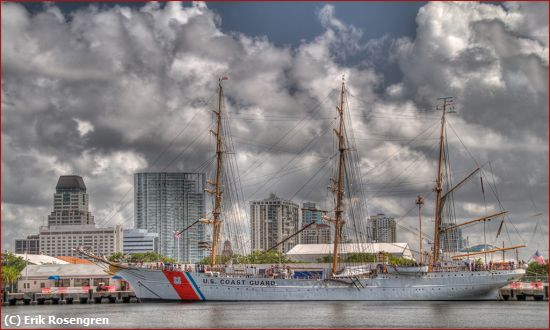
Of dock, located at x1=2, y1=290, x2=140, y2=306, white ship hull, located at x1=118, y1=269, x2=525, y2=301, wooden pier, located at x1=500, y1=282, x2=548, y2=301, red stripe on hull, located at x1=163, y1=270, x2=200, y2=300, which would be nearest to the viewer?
red stripe on hull, located at x1=163, y1=270, x2=200, y2=300

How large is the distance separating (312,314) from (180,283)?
26021 millimetres

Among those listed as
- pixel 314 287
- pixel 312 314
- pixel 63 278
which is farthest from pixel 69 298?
pixel 312 314

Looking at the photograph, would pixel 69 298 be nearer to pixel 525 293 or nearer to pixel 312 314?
pixel 312 314

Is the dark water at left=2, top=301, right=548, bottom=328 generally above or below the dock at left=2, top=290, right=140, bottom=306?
below

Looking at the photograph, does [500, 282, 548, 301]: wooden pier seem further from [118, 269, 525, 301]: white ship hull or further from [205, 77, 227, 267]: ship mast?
[205, 77, 227, 267]: ship mast

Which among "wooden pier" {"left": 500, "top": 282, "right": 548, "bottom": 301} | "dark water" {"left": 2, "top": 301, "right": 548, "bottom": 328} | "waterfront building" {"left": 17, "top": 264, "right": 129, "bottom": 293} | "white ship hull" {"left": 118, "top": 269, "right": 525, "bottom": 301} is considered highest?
"waterfront building" {"left": 17, "top": 264, "right": 129, "bottom": 293}

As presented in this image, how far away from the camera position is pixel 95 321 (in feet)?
261

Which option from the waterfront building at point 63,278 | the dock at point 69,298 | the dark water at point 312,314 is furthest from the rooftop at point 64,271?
the dark water at point 312,314

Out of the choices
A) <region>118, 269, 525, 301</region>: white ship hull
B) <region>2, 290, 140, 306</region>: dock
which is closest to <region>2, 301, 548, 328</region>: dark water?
<region>118, 269, 525, 301</region>: white ship hull

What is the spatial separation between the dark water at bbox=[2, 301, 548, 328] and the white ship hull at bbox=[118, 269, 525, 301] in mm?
2711

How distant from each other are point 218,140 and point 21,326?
46232 mm

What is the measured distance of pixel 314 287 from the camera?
366ft

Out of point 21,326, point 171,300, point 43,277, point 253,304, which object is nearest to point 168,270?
point 171,300

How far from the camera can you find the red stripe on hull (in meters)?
109
